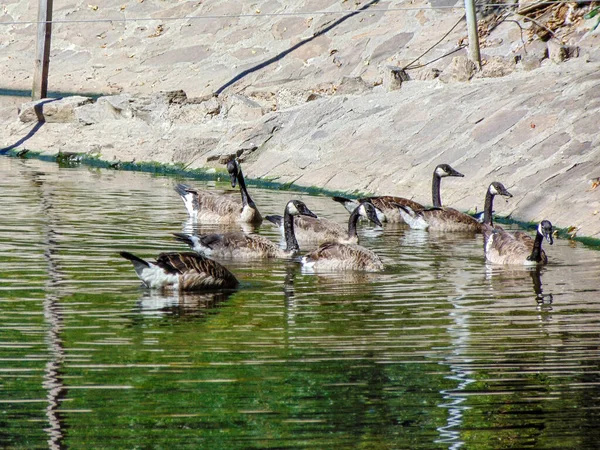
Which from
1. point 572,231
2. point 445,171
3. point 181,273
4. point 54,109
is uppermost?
point 54,109

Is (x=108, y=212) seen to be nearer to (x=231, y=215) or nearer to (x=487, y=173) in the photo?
(x=231, y=215)

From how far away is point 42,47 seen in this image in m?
29.2

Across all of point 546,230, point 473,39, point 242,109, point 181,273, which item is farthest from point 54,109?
point 181,273

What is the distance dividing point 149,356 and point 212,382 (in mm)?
961

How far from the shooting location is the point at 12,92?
3375 cm

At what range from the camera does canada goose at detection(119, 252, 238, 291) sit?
39.5 feet

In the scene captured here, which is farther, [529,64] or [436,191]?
[529,64]

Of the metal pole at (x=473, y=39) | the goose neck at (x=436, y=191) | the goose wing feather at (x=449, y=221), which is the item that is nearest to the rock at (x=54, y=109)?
the metal pole at (x=473, y=39)

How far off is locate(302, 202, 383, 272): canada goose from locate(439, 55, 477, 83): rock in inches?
417

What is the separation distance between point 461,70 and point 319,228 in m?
8.36

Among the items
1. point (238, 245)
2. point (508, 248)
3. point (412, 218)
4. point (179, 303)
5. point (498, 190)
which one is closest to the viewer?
point (179, 303)

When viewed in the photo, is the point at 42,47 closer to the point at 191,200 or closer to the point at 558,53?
the point at 191,200

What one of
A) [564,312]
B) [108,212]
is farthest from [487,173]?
[564,312]

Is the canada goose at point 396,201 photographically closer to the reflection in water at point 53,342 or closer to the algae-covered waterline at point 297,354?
the algae-covered waterline at point 297,354
